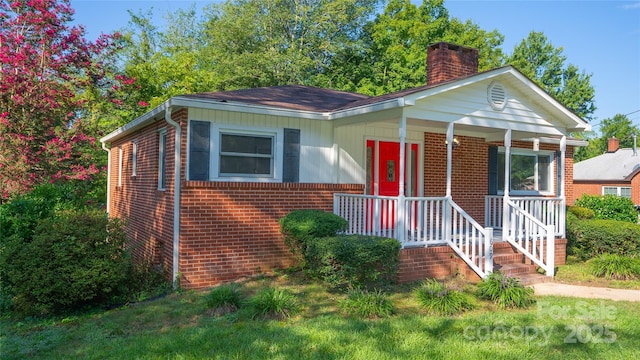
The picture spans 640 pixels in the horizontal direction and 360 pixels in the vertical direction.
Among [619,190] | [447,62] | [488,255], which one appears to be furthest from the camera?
[619,190]

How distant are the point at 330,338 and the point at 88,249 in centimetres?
428

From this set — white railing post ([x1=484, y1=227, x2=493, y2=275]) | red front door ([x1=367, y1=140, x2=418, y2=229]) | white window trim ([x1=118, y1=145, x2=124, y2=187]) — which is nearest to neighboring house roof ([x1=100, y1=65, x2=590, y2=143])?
red front door ([x1=367, y1=140, x2=418, y2=229])

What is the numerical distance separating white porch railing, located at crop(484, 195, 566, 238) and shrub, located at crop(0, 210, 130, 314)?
7884 mm

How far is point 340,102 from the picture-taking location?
10414mm

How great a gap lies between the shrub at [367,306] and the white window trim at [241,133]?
322 cm

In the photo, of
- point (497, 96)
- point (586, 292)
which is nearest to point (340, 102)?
point (497, 96)

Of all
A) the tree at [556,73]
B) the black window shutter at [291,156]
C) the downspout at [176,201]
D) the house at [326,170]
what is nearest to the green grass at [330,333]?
the downspout at [176,201]

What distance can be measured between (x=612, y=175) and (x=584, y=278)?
2569cm

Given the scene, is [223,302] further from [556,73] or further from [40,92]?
[556,73]

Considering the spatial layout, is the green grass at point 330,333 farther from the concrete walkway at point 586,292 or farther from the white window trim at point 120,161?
the white window trim at point 120,161

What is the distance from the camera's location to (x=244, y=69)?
26375 mm

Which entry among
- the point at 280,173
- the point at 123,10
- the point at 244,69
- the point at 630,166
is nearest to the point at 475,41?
the point at 630,166

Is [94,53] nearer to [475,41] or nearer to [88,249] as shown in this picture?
[88,249]

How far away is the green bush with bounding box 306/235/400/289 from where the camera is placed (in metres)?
6.49
